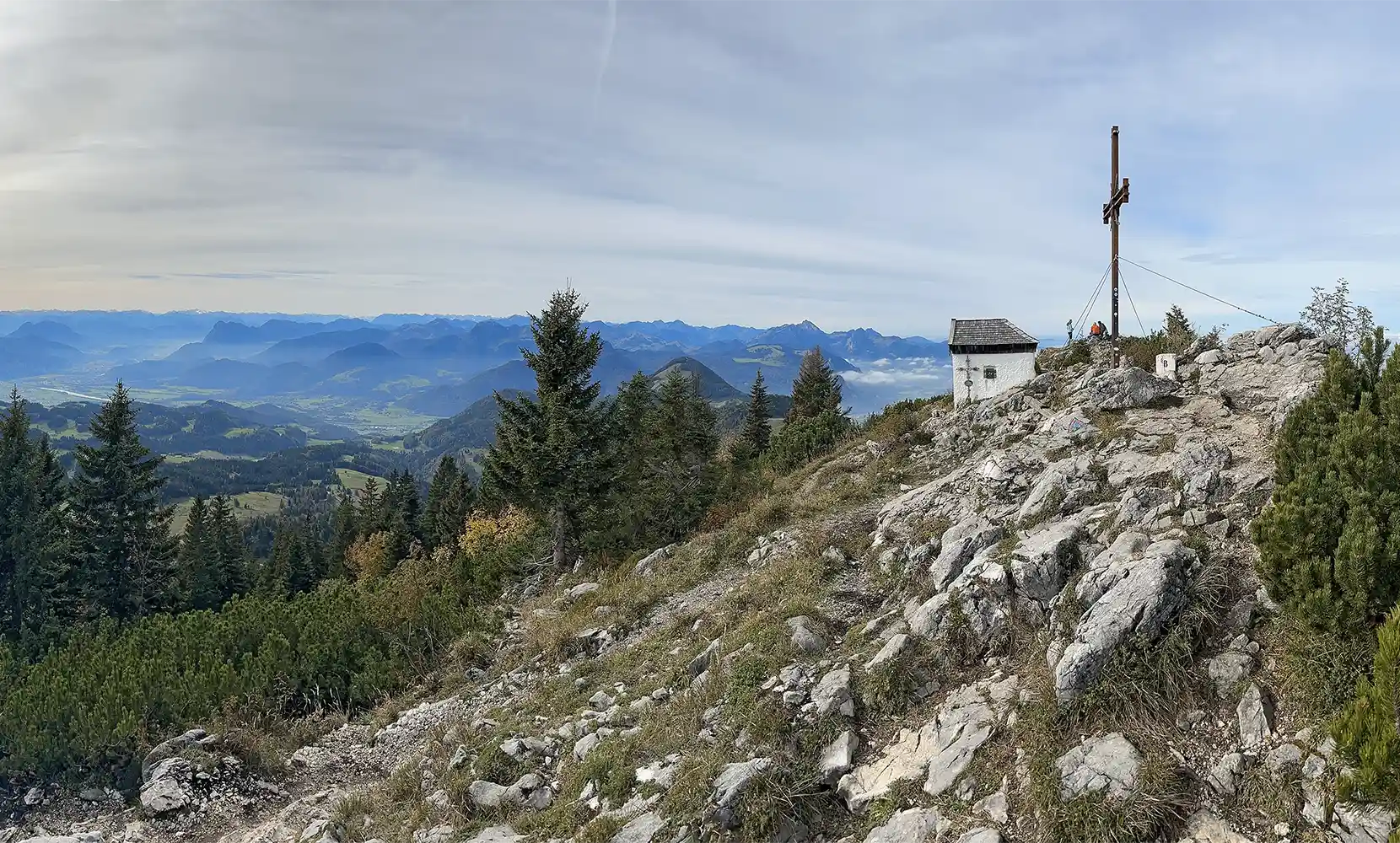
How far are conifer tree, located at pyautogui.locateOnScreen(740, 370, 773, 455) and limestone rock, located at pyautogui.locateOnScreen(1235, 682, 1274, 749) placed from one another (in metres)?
45.8

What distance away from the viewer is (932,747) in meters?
7.30

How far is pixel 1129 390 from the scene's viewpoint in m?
16.8

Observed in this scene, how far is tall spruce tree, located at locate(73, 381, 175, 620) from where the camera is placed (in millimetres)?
35656

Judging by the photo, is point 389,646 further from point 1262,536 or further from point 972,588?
point 1262,536

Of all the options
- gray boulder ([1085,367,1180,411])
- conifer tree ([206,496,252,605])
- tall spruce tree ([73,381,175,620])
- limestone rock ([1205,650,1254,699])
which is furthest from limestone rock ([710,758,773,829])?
→ conifer tree ([206,496,252,605])

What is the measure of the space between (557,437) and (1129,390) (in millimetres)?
15925

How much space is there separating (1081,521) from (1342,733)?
5118 millimetres

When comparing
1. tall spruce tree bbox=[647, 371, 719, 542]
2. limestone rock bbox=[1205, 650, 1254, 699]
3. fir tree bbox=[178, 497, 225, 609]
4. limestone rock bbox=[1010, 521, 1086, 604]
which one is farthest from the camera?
fir tree bbox=[178, 497, 225, 609]

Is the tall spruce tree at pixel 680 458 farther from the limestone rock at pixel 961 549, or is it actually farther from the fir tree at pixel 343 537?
the fir tree at pixel 343 537

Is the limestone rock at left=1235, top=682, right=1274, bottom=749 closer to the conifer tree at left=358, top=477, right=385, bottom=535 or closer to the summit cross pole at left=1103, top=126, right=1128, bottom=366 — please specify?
the summit cross pole at left=1103, top=126, right=1128, bottom=366

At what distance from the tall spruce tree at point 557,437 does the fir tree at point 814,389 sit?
32.0m

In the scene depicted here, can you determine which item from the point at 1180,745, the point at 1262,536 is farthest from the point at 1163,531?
the point at 1180,745

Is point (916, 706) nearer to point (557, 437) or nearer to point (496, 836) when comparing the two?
point (496, 836)

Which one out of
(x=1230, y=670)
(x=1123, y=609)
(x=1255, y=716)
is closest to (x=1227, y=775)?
(x=1255, y=716)
